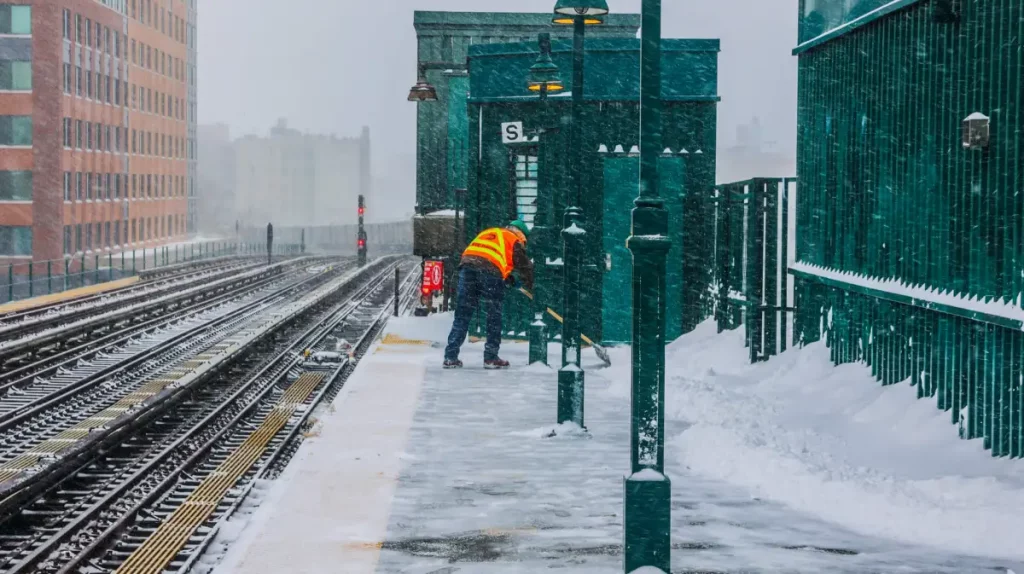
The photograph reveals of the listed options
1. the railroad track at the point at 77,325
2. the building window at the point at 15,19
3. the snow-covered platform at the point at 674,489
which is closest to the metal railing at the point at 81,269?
the railroad track at the point at 77,325

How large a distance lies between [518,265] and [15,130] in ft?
166

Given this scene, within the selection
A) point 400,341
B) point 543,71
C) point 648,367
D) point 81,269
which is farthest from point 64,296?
point 648,367

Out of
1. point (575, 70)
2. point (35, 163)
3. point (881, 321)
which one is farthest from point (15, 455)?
point (35, 163)

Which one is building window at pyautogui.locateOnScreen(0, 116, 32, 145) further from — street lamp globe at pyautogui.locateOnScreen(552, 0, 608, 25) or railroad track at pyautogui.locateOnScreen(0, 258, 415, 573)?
street lamp globe at pyautogui.locateOnScreen(552, 0, 608, 25)

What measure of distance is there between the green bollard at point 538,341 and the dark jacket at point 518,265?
0.90 meters

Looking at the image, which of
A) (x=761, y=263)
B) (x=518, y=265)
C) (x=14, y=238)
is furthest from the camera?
(x=14, y=238)

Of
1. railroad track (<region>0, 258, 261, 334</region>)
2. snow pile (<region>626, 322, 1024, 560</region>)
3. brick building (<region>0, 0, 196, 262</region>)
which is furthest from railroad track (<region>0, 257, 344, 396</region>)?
brick building (<region>0, 0, 196, 262</region>)

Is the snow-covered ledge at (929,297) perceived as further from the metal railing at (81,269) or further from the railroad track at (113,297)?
the metal railing at (81,269)

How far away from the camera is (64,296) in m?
35.7

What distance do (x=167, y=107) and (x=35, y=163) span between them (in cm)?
3220

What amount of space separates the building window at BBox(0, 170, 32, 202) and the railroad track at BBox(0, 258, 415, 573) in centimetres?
4404

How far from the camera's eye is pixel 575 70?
14.1 meters

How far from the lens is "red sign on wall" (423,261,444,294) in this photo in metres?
25.5

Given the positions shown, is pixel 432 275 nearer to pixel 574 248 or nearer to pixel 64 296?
pixel 574 248
